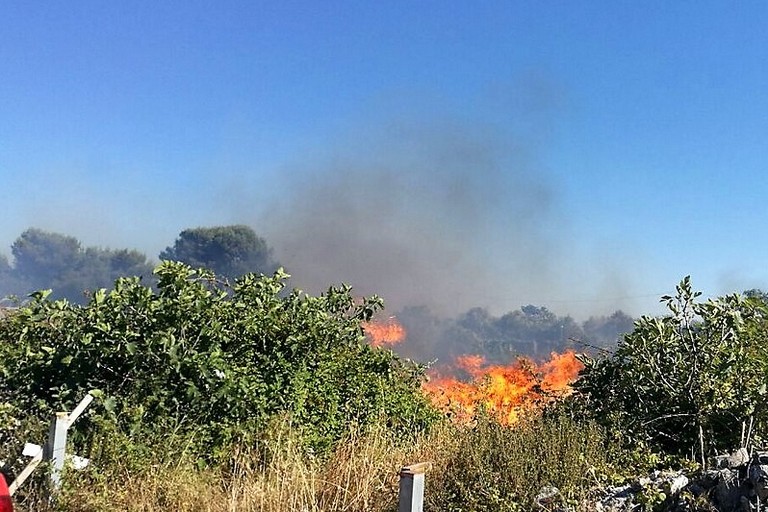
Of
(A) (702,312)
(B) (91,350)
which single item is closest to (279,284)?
(B) (91,350)

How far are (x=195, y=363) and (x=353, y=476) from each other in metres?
1.67

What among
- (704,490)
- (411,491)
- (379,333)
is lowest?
(411,491)

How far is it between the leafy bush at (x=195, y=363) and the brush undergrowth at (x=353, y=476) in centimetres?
33

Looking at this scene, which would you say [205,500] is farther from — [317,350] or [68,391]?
[317,350]

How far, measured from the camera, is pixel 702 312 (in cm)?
586

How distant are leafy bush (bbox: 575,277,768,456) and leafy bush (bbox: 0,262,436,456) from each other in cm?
233

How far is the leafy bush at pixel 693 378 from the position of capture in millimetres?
5430

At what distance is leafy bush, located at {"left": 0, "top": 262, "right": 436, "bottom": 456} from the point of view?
18.1 ft

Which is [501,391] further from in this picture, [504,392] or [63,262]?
[63,262]

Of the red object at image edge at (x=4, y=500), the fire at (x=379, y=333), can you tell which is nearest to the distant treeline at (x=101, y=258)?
the fire at (x=379, y=333)

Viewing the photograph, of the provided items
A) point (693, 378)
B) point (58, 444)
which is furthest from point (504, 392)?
point (58, 444)

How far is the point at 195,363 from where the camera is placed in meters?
5.56

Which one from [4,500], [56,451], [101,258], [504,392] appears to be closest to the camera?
[4,500]

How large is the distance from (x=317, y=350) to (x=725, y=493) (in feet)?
13.0
